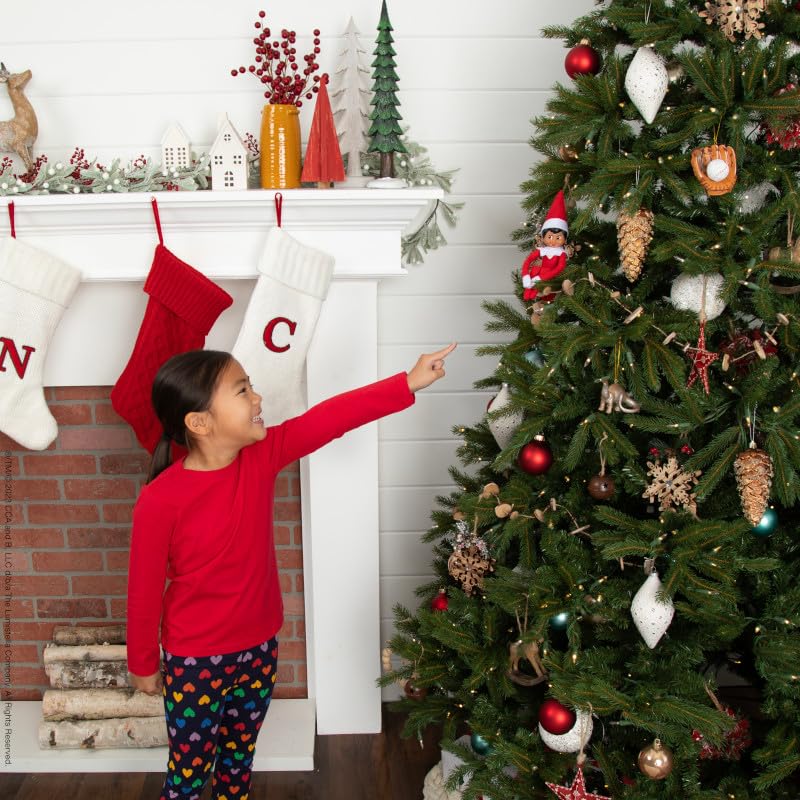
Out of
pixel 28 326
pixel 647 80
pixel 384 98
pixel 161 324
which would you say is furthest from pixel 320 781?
pixel 647 80

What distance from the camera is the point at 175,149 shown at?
1.97 meters

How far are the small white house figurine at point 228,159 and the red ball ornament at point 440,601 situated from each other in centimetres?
103

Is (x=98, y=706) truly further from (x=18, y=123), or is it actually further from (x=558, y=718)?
(x=18, y=123)

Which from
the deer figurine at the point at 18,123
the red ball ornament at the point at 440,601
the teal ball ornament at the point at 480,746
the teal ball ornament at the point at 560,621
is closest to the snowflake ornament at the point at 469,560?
the red ball ornament at the point at 440,601

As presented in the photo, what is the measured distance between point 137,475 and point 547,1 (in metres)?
1.58

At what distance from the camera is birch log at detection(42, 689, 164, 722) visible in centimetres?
218

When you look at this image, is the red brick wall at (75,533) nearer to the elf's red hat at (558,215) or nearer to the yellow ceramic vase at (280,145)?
the yellow ceramic vase at (280,145)

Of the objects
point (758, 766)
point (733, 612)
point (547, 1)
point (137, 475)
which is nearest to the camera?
point (733, 612)

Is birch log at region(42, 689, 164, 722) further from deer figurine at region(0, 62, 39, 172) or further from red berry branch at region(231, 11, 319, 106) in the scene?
red berry branch at region(231, 11, 319, 106)

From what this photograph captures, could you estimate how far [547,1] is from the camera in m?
2.02

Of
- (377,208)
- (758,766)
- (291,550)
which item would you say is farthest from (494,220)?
(758,766)

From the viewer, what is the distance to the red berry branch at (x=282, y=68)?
1897 mm

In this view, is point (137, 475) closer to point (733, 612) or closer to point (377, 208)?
point (377, 208)

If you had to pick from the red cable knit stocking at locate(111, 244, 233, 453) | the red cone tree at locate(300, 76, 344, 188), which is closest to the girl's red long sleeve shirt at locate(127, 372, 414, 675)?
the red cable knit stocking at locate(111, 244, 233, 453)
